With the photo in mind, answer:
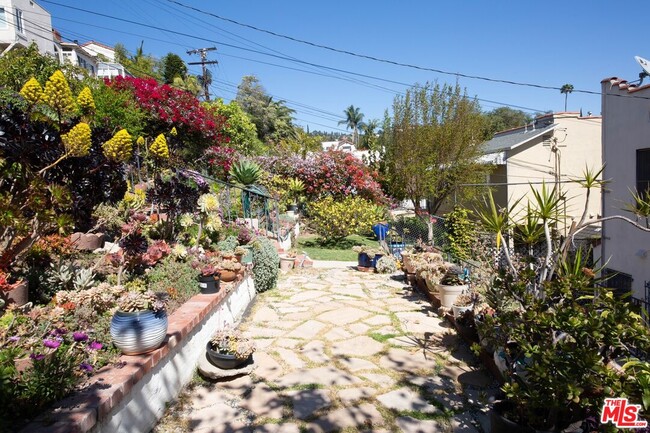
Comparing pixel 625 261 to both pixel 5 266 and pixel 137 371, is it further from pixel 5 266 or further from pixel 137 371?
pixel 5 266

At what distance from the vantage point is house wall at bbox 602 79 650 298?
323 inches

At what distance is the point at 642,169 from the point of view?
832 cm

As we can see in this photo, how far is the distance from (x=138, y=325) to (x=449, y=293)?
417 centimetres

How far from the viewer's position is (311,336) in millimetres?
5102

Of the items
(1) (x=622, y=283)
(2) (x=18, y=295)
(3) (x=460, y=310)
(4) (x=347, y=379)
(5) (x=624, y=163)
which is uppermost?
(5) (x=624, y=163)

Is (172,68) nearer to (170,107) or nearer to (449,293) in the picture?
(170,107)

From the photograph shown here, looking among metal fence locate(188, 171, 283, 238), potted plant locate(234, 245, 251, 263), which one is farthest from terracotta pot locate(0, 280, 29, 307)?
metal fence locate(188, 171, 283, 238)

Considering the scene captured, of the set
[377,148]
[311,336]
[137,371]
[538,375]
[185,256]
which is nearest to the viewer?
[538,375]

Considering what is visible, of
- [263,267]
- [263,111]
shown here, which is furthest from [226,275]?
[263,111]

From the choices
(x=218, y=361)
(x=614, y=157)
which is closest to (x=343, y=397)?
(x=218, y=361)

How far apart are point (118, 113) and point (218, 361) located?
32.0 feet

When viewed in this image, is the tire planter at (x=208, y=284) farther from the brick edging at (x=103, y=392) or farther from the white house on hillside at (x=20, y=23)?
the white house on hillside at (x=20, y=23)

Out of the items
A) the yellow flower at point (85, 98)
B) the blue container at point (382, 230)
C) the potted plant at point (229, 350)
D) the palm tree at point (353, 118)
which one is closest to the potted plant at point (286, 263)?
the blue container at point (382, 230)

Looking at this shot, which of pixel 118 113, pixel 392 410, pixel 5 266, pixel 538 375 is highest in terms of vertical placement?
pixel 118 113
